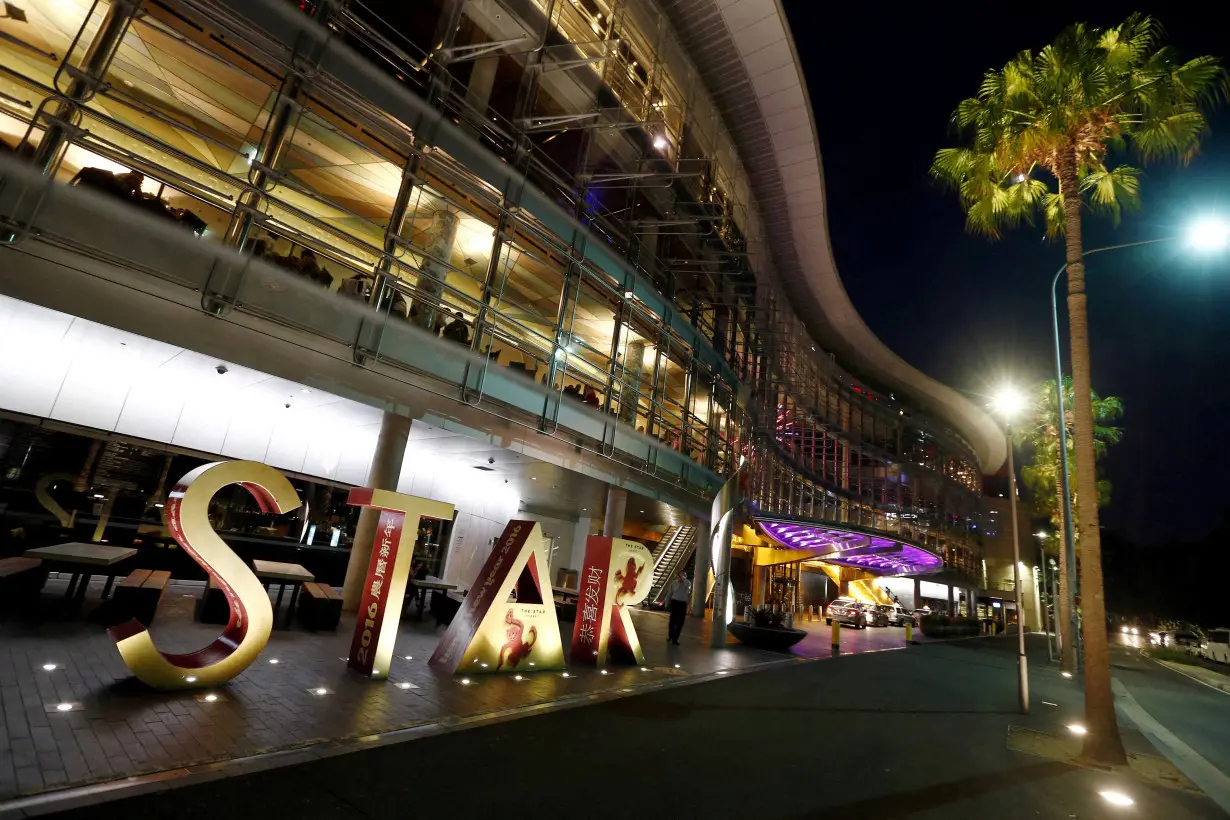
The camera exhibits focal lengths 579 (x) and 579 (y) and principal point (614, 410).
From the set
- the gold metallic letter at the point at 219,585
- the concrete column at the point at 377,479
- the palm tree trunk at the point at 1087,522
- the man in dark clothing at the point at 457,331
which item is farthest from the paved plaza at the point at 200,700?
the man in dark clothing at the point at 457,331

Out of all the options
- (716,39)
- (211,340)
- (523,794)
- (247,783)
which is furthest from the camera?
(716,39)

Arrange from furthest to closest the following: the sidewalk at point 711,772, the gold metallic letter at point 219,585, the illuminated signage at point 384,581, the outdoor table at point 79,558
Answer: the outdoor table at point 79,558, the illuminated signage at point 384,581, the gold metallic letter at point 219,585, the sidewalk at point 711,772

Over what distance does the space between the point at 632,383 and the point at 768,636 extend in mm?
8978

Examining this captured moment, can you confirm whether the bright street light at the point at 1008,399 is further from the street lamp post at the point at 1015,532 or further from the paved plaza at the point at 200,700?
the paved plaza at the point at 200,700

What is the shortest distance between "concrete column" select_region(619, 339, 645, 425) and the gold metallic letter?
11.8 m

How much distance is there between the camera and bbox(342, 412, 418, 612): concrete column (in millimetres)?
12875

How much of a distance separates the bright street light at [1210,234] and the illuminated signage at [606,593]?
34.5 ft

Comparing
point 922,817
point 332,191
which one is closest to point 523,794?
point 922,817

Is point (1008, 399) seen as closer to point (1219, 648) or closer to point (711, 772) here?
point (711, 772)

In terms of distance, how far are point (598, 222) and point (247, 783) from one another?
61.4 ft

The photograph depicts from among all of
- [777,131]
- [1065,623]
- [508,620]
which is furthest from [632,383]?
[1065,623]

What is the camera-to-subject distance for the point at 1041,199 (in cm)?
1284

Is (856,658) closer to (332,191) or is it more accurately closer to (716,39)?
(332,191)

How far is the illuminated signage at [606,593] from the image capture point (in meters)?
11.1
